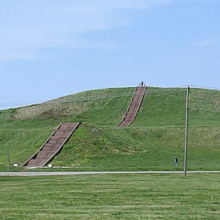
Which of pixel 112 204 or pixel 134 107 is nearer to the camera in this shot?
pixel 112 204

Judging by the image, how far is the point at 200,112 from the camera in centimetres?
8975

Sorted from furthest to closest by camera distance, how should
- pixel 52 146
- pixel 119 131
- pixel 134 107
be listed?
pixel 134 107
pixel 119 131
pixel 52 146

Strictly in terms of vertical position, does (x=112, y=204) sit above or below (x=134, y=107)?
below

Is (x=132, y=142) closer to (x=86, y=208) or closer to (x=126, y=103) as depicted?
(x=126, y=103)

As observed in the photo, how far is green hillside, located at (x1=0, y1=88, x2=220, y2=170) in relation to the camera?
6206cm

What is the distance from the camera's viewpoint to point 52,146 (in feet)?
217

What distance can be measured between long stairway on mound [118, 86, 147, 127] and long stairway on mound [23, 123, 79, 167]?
11969 millimetres

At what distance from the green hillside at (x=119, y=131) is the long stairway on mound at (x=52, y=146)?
2.84 ft

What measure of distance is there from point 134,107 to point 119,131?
18891 millimetres

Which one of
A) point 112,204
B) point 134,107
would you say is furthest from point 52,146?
point 112,204

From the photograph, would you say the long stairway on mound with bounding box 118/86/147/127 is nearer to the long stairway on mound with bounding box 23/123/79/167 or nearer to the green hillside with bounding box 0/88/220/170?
the green hillside with bounding box 0/88/220/170

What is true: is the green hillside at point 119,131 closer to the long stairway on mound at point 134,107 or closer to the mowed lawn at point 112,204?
the long stairway on mound at point 134,107

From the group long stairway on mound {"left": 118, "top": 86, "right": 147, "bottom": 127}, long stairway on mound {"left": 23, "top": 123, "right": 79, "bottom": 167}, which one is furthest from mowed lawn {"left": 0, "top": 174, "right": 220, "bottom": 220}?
long stairway on mound {"left": 118, "top": 86, "right": 147, "bottom": 127}

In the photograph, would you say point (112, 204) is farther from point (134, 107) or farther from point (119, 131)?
point (134, 107)
